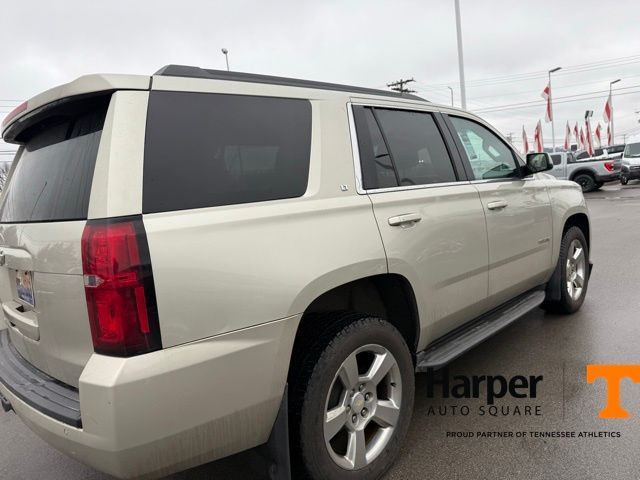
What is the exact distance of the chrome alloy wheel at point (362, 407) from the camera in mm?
2158

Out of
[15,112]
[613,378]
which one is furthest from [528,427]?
[15,112]

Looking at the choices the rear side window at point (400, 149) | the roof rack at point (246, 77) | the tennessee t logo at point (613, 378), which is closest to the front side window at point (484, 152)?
Result: the rear side window at point (400, 149)

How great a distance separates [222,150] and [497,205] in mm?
2109

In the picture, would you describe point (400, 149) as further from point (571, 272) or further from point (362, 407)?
point (571, 272)

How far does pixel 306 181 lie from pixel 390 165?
0.68 metres

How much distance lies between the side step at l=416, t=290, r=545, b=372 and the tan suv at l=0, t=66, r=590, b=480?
3 centimetres

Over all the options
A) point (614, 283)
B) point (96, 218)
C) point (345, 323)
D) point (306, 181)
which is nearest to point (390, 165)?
point (306, 181)

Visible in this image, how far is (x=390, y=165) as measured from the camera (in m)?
2.66

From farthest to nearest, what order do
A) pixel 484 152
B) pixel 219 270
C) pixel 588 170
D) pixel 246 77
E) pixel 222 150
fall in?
1. pixel 588 170
2. pixel 484 152
3. pixel 246 77
4. pixel 222 150
5. pixel 219 270

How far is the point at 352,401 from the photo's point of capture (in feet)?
7.26

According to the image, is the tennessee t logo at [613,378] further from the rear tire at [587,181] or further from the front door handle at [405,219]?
the rear tire at [587,181]

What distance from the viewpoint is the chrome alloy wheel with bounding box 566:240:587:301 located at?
14.6 feet

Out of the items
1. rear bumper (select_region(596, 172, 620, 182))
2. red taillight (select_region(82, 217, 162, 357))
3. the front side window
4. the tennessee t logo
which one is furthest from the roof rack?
rear bumper (select_region(596, 172, 620, 182))

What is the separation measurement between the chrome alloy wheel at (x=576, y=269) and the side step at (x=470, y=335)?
826 millimetres
